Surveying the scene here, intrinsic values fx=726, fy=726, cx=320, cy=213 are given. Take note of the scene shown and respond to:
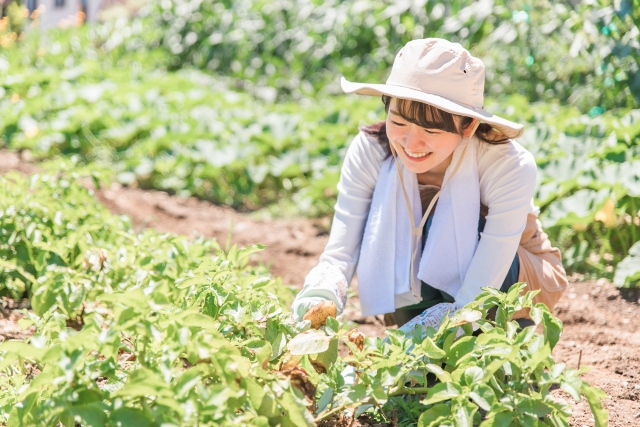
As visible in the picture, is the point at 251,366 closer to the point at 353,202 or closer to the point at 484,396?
the point at 484,396

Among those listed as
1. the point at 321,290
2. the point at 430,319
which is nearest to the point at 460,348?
the point at 430,319

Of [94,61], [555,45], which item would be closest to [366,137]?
[555,45]

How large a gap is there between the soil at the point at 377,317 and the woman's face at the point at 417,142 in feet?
2.29

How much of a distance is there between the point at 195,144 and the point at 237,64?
3.15 meters

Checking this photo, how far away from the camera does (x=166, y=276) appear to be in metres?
2.15

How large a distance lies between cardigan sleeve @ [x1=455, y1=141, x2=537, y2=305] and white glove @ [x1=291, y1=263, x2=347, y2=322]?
33 cm

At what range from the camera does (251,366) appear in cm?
147

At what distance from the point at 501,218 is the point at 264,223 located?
88.6 inches

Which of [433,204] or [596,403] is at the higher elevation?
[433,204]

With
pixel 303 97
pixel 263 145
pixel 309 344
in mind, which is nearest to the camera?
pixel 309 344

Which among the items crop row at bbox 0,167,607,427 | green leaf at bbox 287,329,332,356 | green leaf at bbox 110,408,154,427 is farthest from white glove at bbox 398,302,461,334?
green leaf at bbox 110,408,154,427

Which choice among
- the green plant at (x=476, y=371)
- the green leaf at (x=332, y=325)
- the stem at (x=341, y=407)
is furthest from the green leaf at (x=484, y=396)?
the green leaf at (x=332, y=325)

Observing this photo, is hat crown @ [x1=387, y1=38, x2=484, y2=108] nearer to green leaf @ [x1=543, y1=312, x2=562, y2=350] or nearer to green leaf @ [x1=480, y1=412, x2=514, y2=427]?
green leaf @ [x1=543, y1=312, x2=562, y2=350]

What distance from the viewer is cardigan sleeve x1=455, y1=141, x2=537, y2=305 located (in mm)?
2021
